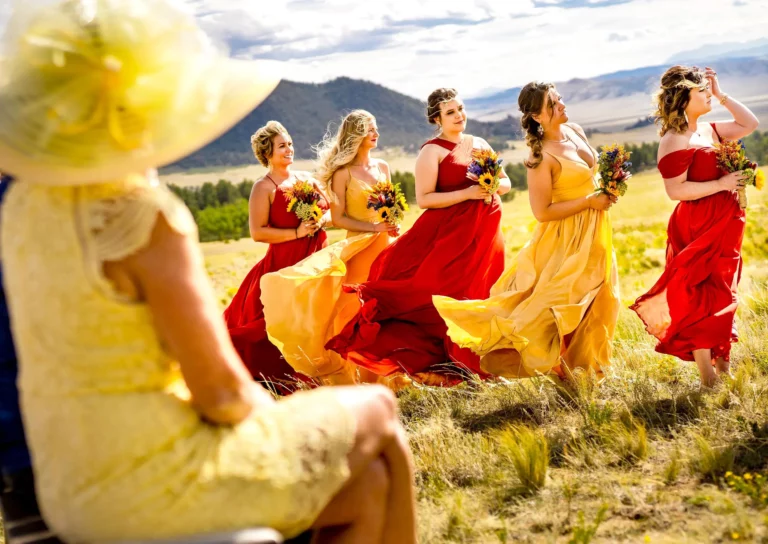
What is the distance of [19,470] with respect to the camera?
3.27m

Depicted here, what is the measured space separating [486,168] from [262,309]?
252 centimetres

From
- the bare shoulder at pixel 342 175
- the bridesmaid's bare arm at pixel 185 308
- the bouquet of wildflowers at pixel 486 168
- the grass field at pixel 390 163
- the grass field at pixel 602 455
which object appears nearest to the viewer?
the bridesmaid's bare arm at pixel 185 308

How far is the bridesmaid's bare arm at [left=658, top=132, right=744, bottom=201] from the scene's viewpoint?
6.63m

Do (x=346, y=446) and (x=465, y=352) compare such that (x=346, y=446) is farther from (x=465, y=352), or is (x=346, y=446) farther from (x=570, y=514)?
(x=465, y=352)

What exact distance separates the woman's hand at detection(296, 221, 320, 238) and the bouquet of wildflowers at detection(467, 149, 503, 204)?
159 centimetres

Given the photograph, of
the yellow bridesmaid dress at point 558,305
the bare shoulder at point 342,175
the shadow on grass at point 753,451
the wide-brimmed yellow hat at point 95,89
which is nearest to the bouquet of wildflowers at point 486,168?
the yellow bridesmaid dress at point 558,305

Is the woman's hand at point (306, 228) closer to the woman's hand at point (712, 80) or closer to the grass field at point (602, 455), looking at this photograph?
the grass field at point (602, 455)

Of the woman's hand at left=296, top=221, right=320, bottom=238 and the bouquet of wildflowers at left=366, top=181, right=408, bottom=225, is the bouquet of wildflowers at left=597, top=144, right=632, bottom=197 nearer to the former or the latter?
the bouquet of wildflowers at left=366, top=181, right=408, bottom=225

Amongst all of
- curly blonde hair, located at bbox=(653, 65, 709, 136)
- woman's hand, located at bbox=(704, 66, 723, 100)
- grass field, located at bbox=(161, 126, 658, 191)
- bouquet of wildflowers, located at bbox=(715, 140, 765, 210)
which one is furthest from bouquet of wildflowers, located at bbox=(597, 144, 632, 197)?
grass field, located at bbox=(161, 126, 658, 191)

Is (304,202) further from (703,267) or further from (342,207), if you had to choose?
(703,267)

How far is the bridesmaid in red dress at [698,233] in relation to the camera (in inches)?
261

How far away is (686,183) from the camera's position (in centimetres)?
675

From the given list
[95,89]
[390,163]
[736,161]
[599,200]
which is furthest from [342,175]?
[390,163]

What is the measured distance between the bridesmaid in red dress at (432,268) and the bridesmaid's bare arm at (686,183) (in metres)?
1.64
